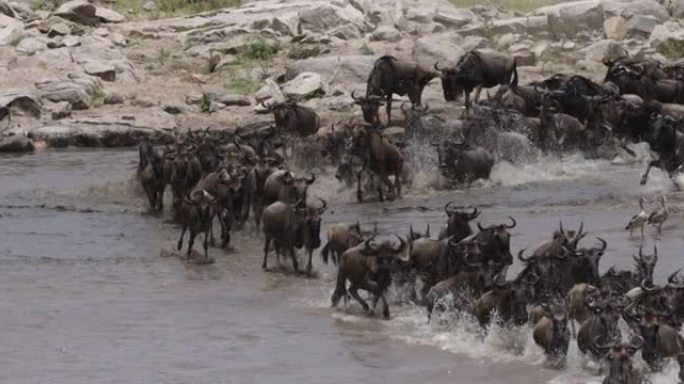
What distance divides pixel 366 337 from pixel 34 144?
16.8 metres

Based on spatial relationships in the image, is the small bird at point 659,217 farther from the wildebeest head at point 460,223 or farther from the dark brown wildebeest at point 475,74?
the dark brown wildebeest at point 475,74

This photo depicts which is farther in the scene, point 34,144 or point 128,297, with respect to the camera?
point 34,144

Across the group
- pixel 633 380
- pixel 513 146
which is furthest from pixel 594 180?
pixel 633 380

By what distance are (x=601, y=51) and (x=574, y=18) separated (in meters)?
3.13

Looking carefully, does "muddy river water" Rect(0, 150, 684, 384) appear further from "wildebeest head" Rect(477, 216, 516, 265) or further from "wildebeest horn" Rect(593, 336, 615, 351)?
"wildebeest head" Rect(477, 216, 516, 265)

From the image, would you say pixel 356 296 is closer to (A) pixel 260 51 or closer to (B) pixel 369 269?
(B) pixel 369 269

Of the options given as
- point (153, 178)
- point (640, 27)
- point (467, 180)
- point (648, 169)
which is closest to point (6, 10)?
point (640, 27)

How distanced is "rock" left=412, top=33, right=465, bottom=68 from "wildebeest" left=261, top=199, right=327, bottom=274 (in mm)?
14842

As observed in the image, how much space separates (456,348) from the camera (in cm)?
1466

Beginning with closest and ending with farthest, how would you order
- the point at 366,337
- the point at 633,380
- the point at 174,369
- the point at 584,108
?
the point at 633,380
the point at 174,369
the point at 366,337
the point at 584,108

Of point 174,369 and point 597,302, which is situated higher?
point 597,302

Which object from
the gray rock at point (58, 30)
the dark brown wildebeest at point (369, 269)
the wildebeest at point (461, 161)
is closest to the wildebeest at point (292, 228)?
the dark brown wildebeest at point (369, 269)

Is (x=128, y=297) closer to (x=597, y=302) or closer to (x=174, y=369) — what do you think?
(x=174, y=369)

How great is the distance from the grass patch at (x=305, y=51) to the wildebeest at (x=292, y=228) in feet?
57.3
